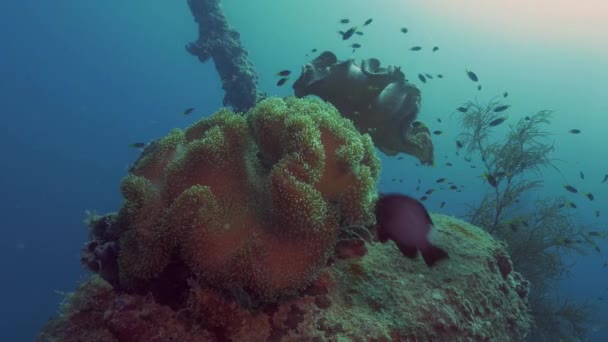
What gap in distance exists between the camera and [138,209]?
2.91 m

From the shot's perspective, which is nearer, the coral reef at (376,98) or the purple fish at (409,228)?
the purple fish at (409,228)

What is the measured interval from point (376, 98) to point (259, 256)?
4056mm

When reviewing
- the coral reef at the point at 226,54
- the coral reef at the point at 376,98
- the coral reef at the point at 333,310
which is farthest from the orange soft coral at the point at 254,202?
the coral reef at the point at 226,54

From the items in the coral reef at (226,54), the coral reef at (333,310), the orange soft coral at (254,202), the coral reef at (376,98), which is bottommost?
the coral reef at (333,310)

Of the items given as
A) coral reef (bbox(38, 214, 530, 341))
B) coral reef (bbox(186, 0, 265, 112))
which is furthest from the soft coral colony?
coral reef (bbox(186, 0, 265, 112))

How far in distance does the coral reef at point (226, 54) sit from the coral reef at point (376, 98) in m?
6.11

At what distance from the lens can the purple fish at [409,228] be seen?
2.62 metres

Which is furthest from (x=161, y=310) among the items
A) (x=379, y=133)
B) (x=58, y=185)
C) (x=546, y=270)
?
(x=58, y=185)

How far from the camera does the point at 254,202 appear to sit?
291cm

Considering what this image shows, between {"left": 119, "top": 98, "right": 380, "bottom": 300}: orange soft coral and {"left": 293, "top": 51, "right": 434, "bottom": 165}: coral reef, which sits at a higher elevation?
{"left": 293, "top": 51, "right": 434, "bottom": 165}: coral reef

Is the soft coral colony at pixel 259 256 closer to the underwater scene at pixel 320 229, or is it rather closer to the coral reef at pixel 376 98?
the underwater scene at pixel 320 229

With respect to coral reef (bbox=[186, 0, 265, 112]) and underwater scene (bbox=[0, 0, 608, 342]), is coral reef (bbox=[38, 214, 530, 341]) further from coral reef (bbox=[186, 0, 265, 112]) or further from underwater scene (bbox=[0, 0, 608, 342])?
coral reef (bbox=[186, 0, 265, 112])

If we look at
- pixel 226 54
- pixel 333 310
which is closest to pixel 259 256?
pixel 333 310

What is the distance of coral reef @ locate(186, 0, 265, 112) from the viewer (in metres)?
12.2
